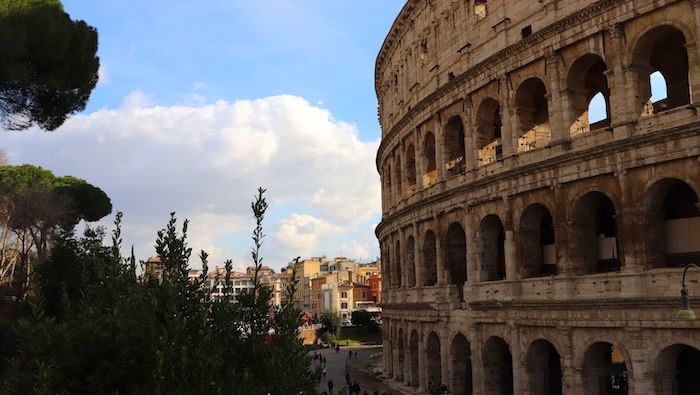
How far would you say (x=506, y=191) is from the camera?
22.7 meters

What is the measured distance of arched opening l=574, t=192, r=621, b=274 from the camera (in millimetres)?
20359

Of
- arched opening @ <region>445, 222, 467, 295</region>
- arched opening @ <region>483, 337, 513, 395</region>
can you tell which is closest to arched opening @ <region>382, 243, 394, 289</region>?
arched opening @ <region>445, 222, 467, 295</region>

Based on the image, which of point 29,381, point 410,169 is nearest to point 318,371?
point 29,381

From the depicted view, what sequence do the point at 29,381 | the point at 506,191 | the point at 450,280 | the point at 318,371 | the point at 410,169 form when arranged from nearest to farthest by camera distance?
1. the point at 29,381
2. the point at 318,371
3. the point at 506,191
4. the point at 450,280
5. the point at 410,169

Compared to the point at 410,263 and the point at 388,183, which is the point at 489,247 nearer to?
the point at 410,263

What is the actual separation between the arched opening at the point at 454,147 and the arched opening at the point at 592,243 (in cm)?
738

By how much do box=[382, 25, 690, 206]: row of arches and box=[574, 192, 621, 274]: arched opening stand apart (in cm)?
217

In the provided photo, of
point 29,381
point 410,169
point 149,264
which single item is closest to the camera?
point 29,381

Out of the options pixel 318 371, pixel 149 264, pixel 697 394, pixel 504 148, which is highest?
pixel 504 148

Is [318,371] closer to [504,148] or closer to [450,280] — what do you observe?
[504,148]

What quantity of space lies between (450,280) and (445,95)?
7.29 meters

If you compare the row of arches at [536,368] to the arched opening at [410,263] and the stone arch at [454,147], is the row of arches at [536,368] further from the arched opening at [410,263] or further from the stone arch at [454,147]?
the stone arch at [454,147]

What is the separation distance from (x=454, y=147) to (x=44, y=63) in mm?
15339

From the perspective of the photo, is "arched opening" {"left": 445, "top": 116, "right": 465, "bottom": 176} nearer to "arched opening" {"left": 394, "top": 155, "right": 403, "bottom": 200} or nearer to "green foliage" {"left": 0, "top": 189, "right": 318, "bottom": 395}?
"arched opening" {"left": 394, "top": 155, "right": 403, "bottom": 200}
